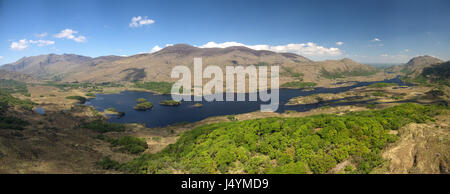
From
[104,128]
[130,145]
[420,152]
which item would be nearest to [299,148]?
[420,152]

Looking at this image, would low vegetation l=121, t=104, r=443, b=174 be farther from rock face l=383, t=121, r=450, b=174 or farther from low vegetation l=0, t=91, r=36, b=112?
low vegetation l=0, t=91, r=36, b=112

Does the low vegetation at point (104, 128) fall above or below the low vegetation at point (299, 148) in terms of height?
below

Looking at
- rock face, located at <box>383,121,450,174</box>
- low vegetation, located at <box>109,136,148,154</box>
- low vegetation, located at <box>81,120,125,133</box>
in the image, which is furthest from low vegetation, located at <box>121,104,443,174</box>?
low vegetation, located at <box>81,120,125,133</box>

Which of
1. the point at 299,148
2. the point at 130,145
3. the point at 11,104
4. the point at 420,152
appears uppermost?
the point at 420,152

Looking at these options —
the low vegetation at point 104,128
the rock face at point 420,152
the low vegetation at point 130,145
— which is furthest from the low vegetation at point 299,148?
the low vegetation at point 104,128

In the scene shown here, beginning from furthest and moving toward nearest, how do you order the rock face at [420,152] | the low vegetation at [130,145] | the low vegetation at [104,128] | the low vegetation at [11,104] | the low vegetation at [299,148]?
1. the low vegetation at [11,104]
2. the low vegetation at [104,128]
3. the low vegetation at [130,145]
4. the low vegetation at [299,148]
5. the rock face at [420,152]

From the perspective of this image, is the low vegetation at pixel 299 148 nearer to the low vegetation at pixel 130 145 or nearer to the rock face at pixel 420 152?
the rock face at pixel 420 152

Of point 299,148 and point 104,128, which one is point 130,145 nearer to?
point 104,128
